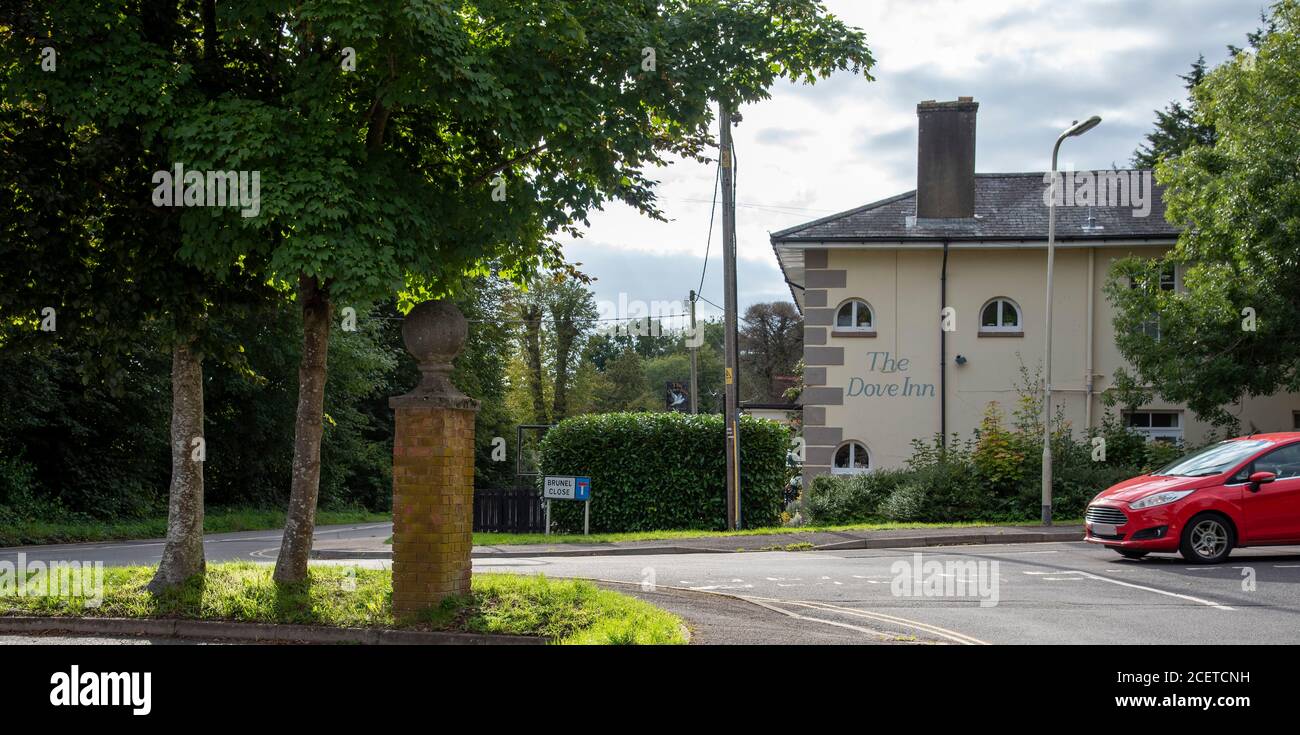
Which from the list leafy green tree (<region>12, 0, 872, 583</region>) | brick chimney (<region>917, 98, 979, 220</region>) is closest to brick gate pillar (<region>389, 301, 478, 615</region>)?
leafy green tree (<region>12, 0, 872, 583</region>)

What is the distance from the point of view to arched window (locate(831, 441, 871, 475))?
81.6ft

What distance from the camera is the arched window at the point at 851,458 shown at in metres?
24.9

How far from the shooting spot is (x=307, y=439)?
10281 millimetres

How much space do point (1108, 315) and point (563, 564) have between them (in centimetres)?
1460

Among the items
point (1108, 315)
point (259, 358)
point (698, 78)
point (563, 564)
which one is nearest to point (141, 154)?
point (698, 78)

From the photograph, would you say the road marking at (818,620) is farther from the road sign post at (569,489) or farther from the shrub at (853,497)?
the road sign post at (569,489)

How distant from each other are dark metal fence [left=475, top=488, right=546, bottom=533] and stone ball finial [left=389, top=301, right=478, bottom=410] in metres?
17.5

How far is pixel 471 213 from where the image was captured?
30.7 feet

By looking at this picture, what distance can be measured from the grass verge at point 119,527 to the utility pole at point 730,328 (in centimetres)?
1355

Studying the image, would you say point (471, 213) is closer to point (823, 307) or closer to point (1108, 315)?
point (823, 307)

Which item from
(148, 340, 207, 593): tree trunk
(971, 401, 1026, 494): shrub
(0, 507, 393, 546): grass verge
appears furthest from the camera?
(0, 507, 393, 546): grass verge

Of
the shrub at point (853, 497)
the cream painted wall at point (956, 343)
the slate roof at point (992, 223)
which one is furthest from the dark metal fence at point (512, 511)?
the slate roof at point (992, 223)

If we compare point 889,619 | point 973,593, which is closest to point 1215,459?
point 973,593

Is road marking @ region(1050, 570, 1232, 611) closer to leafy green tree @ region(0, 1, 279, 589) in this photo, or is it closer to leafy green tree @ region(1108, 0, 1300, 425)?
leafy green tree @ region(1108, 0, 1300, 425)
